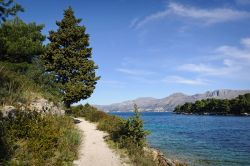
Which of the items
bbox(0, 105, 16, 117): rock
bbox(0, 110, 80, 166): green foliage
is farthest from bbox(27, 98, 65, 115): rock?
bbox(0, 105, 16, 117): rock

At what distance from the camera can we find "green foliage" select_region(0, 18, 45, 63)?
26022mm

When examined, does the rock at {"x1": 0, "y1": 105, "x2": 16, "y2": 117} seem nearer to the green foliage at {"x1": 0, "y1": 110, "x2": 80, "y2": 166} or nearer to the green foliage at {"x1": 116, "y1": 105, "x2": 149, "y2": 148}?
the green foliage at {"x1": 0, "y1": 110, "x2": 80, "y2": 166}

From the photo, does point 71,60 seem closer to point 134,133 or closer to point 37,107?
point 37,107

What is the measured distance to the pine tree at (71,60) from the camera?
29.3 metres

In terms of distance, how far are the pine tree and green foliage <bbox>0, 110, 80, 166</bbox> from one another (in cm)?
1307

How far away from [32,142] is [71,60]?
17.0 m

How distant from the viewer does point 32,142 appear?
13.1 m

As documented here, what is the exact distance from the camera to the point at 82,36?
1225 inches

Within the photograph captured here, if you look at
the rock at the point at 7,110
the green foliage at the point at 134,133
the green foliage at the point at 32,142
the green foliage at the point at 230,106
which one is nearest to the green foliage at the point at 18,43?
the rock at the point at 7,110

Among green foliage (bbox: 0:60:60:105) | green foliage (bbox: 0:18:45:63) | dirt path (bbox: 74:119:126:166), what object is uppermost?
green foliage (bbox: 0:18:45:63)

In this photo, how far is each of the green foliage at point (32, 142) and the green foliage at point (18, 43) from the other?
11808 mm

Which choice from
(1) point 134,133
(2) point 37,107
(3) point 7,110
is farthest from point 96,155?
(3) point 7,110

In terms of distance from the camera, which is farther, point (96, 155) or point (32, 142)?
point (96, 155)

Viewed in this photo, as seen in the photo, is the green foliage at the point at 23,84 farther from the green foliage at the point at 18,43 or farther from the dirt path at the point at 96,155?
the dirt path at the point at 96,155
